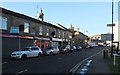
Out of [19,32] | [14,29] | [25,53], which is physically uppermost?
[14,29]

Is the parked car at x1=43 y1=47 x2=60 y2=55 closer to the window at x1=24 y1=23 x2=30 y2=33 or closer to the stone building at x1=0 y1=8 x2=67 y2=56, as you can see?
the stone building at x1=0 y1=8 x2=67 y2=56

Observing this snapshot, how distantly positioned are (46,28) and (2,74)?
78.7 feet

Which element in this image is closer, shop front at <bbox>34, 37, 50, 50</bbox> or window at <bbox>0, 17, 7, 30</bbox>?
window at <bbox>0, 17, 7, 30</bbox>

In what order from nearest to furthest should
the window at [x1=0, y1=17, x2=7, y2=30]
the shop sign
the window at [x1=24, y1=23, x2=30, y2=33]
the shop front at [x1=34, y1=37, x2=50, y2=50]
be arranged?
the window at [x1=0, y1=17, x2=7, y2=30] → the shop sign → the window at [x1=24, y1=23, x2=30, y2=33] → the shop front at [x1=34, y1=37, x2=50, y2=50]

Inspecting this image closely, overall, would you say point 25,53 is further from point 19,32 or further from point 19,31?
point 19,31

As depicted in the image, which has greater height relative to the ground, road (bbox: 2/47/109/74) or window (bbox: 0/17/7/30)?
window (bbox: 0/17/7/30)

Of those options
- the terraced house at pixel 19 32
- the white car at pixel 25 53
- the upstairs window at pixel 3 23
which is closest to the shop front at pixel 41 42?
the terraced house at pixel 19 32

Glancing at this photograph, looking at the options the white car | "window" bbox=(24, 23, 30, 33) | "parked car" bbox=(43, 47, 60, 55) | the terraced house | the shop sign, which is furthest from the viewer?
"window" bbox=(24, 23, 30, 33)

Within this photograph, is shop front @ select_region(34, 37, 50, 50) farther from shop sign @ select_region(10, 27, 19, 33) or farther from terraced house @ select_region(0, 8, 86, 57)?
shop sign @ select_region(10, 27, 19, 33)

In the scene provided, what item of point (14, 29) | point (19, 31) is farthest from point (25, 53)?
point (19, 31)

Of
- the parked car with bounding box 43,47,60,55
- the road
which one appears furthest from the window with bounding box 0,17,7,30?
the parked car with bounding box 43,47,60,55

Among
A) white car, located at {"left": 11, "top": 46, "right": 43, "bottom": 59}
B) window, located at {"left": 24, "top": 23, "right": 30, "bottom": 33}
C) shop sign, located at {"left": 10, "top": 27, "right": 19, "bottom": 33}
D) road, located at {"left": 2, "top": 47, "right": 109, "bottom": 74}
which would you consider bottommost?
road, located at {"left": 2, "top": 47, "right": 109, "bottom": 74}

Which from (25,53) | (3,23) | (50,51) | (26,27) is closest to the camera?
(25,53)

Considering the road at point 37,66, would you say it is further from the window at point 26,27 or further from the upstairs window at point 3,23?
the window at point 26,27
